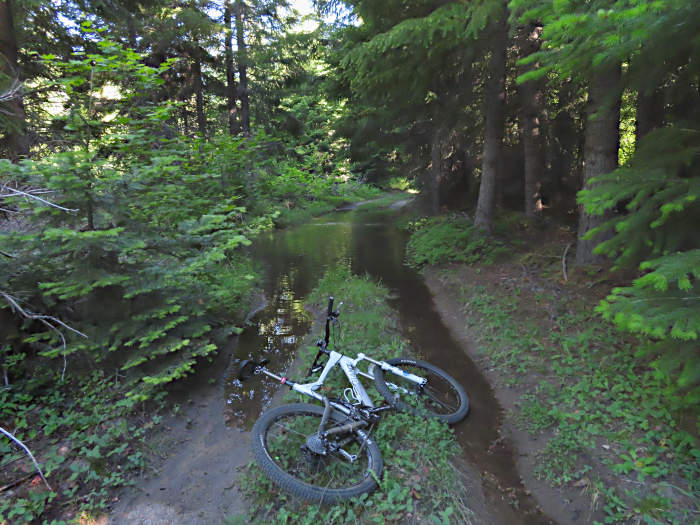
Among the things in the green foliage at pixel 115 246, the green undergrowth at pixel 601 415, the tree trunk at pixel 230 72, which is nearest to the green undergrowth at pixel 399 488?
the green undergrowth at pixel 601 415

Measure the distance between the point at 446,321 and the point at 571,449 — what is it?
3990 mm

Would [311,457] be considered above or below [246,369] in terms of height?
below

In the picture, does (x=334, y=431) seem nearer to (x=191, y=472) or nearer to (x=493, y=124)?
(x=191, y=472)

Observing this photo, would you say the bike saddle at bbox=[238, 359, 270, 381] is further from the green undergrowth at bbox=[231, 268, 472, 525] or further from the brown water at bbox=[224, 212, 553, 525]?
the brown water at bbox=[224, 212, 553, 525]

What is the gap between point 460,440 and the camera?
4.41 m

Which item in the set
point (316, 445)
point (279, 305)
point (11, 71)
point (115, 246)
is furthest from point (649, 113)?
point (11, 71)

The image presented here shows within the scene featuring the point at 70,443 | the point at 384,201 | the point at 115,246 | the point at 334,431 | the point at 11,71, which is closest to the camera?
the point at 334,431

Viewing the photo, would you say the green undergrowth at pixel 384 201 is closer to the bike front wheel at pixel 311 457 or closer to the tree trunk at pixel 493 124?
the tree trunk at pixel 493 124

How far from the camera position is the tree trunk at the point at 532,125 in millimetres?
9652

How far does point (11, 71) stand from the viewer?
21.5 feet

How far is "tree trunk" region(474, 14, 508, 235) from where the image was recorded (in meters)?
9.86

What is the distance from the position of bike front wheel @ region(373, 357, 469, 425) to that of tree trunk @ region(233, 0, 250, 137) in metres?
10.3

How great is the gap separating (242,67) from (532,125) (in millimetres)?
10420

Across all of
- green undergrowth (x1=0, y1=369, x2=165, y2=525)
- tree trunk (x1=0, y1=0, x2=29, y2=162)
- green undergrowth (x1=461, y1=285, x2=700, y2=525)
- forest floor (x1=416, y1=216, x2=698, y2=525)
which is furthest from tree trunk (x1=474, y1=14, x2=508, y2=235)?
tree trunk (x1=0, y1=0, x2=29, y2=162)
